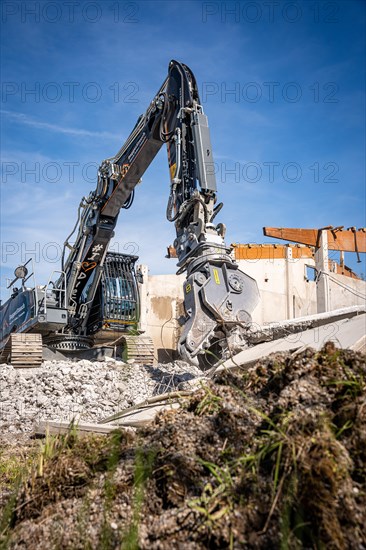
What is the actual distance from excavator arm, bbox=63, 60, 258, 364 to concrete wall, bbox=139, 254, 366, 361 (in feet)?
13.0

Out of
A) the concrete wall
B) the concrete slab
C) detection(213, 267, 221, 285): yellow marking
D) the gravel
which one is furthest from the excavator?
the concrete wall

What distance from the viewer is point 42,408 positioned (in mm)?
7266

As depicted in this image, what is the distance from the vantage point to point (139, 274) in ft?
38.2

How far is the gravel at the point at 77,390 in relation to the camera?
23.0 ft

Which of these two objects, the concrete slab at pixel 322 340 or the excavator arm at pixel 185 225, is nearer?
the concrete slab at pixel 322 340

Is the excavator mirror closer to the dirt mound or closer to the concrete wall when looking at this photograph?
the concrete wall

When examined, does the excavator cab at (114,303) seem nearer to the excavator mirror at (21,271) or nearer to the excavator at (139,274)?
the excavator at (139,274)

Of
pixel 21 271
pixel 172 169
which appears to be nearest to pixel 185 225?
pixel 172 169

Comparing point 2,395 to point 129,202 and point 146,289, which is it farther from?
point 146,289

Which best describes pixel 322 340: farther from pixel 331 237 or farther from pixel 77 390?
pixel 331 237

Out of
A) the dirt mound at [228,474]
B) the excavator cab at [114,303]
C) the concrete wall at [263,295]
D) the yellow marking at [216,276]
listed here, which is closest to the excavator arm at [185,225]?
the yellow marking at [216,276]

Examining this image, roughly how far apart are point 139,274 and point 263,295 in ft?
17.8

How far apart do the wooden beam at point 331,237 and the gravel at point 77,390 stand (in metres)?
5.83

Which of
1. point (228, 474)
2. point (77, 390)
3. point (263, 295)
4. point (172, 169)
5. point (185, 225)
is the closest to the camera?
point (228, 474)
